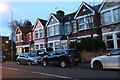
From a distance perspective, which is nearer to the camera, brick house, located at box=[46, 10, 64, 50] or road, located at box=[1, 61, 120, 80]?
road, located at box=[1, 61, 120, 80]

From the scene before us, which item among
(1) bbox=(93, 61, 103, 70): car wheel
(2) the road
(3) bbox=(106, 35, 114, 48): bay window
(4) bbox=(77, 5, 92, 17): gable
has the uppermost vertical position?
(4) bbox=(77, 5, 92, 17): gable

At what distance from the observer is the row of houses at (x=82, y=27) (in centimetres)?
1944

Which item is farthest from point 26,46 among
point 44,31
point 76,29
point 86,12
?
point 86,12

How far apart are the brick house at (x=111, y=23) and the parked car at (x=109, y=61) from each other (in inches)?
331

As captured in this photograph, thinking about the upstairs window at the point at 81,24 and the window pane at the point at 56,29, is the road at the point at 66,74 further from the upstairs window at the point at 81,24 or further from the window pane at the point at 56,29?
the window pane at the point at 56,29

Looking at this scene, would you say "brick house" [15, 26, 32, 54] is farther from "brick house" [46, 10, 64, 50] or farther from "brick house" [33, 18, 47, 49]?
"brick house" [46, 10, 64, 50]

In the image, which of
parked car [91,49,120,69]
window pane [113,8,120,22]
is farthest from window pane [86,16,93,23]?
parked car [91,49,120,69]

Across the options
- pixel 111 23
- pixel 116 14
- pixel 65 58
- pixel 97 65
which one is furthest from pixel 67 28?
pixel 97 65

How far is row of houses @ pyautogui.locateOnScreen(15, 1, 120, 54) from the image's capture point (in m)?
19.4

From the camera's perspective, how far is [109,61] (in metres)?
→ 10.8

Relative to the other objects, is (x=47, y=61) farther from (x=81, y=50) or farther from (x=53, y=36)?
(x=53, y=36)

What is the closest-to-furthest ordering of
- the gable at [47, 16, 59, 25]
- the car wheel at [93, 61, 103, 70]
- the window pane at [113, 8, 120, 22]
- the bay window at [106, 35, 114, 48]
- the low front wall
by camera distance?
the car wheel at [93, 61, 103, 70], the low front wall, the window pane at [113, 8, 120, 22], the bay window at [106, 35, 114, 48], the gable at [47, 16, 59, 25]

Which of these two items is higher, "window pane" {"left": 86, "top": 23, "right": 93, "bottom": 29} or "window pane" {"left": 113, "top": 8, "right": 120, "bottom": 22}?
"window pane" {"left": 113, "top": 8, "right": 120, "bottom": 22}

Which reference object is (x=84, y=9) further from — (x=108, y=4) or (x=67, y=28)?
(x=67, y=28)
